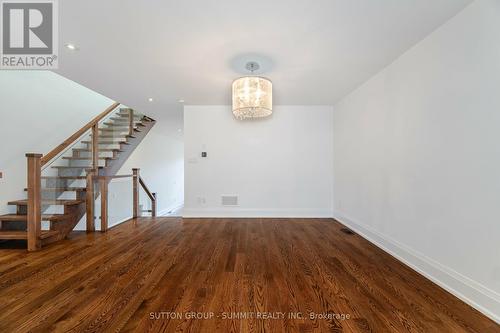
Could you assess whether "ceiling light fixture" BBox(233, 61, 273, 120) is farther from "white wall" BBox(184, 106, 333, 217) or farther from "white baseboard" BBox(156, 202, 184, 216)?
"white baseboard" BBox(156, 202, 184, 216)

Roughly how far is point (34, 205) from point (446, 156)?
4.65m

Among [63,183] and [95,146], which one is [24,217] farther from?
[95,146]

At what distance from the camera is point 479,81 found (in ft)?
4.95

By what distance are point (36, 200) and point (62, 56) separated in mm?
1856

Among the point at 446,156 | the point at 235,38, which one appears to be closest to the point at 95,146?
the point at 235,38

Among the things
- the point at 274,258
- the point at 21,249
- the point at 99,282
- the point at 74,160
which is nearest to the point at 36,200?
the point at 21,249

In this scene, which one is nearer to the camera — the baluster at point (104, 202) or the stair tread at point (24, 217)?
the stair tread at point (24, 217)

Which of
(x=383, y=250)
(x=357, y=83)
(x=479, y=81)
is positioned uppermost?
(x=357, y=83)

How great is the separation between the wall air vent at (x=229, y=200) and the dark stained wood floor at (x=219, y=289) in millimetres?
1392

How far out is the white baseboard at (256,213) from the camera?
13.8 feet

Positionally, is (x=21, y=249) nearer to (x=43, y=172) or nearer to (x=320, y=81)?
(x=43, y=172)

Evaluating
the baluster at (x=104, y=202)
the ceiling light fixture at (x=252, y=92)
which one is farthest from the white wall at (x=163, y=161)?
the ceiling light fixture at (x=252, y=92)

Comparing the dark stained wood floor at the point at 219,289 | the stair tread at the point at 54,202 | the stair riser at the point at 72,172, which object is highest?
the stair riser at the point at 72,172

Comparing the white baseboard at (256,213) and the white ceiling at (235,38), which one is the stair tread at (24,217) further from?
the white ceiling at (235,38)
